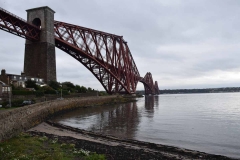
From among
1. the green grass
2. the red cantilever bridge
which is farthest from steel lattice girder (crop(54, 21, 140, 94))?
the green grass

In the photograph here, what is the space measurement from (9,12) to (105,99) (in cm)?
3419

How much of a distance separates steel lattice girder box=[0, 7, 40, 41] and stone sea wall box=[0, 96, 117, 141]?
16.3m

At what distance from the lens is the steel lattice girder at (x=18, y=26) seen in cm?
4203

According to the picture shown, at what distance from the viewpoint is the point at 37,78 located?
45906 mm

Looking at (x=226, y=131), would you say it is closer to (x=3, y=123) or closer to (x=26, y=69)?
(x=3, y=123)

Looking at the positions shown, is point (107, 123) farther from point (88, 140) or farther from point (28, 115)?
point (88, 140)

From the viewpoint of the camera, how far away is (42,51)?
4725cm

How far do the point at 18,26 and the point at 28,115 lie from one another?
30199mm

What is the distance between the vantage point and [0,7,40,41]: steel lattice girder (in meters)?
42.0

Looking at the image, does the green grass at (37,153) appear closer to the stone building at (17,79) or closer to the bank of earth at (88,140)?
the bank of earth at (88,140)

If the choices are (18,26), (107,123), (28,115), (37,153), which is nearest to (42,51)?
(18,26)

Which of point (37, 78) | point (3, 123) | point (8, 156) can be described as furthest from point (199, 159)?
point (37, 78)

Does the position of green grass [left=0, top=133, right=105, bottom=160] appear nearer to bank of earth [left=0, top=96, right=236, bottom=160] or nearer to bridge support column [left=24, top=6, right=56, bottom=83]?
bank of earth [left=0, top=96, right=236, bottom=160]

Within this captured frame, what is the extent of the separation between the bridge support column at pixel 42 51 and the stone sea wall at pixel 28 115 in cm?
874
